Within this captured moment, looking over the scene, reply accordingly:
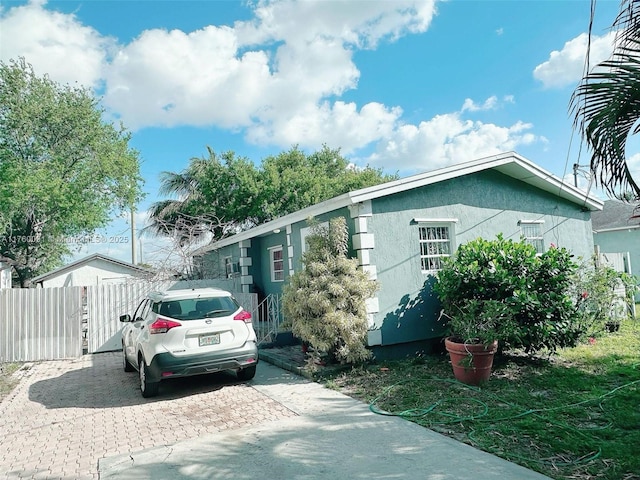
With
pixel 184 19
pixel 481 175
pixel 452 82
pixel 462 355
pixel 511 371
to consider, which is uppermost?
pixel 184 19

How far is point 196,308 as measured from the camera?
21.8 feet

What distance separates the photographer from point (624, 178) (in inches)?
155

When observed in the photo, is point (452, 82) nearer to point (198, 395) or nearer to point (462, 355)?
point (462, 355)

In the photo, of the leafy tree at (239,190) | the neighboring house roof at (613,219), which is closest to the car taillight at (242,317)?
the leafy tree at (239,190)

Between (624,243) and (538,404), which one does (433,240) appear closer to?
(538,404)

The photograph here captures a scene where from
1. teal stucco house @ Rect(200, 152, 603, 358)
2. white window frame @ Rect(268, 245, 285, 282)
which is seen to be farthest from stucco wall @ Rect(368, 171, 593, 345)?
white window frame @ Rect(268, 245, 285, 282)

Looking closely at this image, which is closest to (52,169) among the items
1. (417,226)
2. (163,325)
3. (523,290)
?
(163,325)

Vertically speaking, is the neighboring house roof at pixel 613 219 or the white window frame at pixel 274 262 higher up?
the neighboring house roof at pixel 613 219

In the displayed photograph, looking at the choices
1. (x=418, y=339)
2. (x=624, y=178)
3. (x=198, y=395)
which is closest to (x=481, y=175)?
(x=418, y=339)

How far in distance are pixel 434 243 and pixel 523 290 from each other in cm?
256

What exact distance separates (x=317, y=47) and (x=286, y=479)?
30.4 feet

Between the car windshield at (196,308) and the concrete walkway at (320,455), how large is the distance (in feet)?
6.97

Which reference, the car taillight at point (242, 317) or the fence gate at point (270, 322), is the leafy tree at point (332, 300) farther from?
the fence gate at point (270, 322)

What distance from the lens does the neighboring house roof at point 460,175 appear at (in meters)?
8.03
